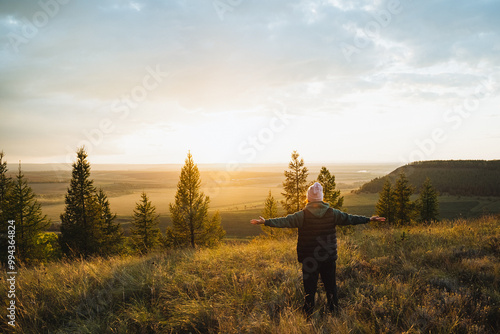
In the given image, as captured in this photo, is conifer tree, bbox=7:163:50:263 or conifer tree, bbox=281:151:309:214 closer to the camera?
conifer tree, bbox=7:163:50:263

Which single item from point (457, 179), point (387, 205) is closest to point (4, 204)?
point (387, 205)

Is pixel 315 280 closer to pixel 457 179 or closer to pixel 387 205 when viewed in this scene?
pixel 387 205

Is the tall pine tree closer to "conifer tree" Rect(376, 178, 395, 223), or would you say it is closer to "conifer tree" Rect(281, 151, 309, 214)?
"conifer tree" Rect(281, 151, 309, 214)

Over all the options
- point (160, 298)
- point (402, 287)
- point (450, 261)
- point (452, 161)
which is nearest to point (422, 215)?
point (450, 261)

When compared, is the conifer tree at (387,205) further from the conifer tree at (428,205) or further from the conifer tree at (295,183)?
the conifer tree at (295,183)

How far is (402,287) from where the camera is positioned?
15.8ft

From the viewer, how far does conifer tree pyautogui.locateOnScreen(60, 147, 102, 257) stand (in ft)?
92.6

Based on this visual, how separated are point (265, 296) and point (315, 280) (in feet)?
3.58

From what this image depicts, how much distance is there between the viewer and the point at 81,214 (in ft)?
94.6

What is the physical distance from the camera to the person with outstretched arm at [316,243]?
4434mm

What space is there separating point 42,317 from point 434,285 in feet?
25.5

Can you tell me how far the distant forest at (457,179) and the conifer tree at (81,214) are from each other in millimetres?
91296

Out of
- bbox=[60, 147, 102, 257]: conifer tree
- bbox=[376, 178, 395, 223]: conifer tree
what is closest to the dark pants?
bbox=[60, 147, 102, 257]: conifer tree

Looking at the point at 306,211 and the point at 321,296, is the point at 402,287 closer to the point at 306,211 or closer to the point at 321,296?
the point at 321,296
